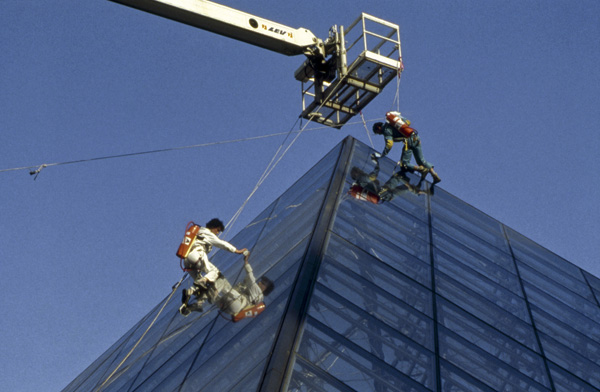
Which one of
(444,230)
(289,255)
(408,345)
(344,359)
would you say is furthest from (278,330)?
(444,230)

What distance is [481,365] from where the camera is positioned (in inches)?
536

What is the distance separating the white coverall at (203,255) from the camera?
1507cm

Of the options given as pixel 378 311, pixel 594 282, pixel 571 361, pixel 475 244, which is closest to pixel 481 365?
pixel 378 311

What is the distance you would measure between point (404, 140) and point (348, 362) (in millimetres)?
10513

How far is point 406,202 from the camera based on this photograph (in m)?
20.2

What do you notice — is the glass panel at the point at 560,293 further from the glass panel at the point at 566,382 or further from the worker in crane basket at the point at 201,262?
the worker in crane basket at the point at 201,262

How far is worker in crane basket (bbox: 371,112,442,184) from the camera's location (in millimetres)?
21234

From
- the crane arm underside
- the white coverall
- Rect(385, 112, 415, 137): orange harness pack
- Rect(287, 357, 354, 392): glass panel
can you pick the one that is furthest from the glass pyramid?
the crane arm underside

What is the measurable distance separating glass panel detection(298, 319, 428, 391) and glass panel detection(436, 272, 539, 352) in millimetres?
3858

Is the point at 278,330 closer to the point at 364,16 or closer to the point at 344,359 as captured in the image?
the point at 344,359

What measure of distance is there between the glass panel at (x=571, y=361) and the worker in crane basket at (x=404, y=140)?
636 cm

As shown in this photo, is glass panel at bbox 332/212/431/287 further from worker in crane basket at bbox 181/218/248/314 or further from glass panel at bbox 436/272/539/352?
worker in crane basket at bbox 181/218/248/314

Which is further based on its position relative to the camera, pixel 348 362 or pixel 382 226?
pixel 382 226

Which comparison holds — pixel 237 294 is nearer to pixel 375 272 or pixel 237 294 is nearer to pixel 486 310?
pixel 375 272
